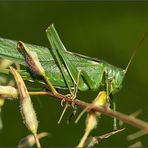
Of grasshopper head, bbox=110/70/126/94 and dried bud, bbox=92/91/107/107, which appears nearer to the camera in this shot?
dried bud, bbox=92/91/107/107

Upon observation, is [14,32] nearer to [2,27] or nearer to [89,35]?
[2,27]

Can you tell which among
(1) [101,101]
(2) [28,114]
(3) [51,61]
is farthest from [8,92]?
(3) [51,61]

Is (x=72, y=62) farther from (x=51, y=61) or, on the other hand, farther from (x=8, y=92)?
(x=8, y=92)

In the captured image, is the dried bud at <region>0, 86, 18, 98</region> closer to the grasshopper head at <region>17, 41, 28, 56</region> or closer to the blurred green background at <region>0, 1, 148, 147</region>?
the grasshopper head at <region>17, 41, 28, 56</region>

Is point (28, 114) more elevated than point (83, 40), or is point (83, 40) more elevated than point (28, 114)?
point (83, 40)

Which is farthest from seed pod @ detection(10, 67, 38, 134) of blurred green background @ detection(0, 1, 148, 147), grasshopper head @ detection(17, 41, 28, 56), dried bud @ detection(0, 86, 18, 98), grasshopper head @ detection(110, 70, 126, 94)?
blurred green background @ detection(0, 1, 148, 147)

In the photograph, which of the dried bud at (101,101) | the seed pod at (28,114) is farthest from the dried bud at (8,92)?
the dried bud at (101,101)
